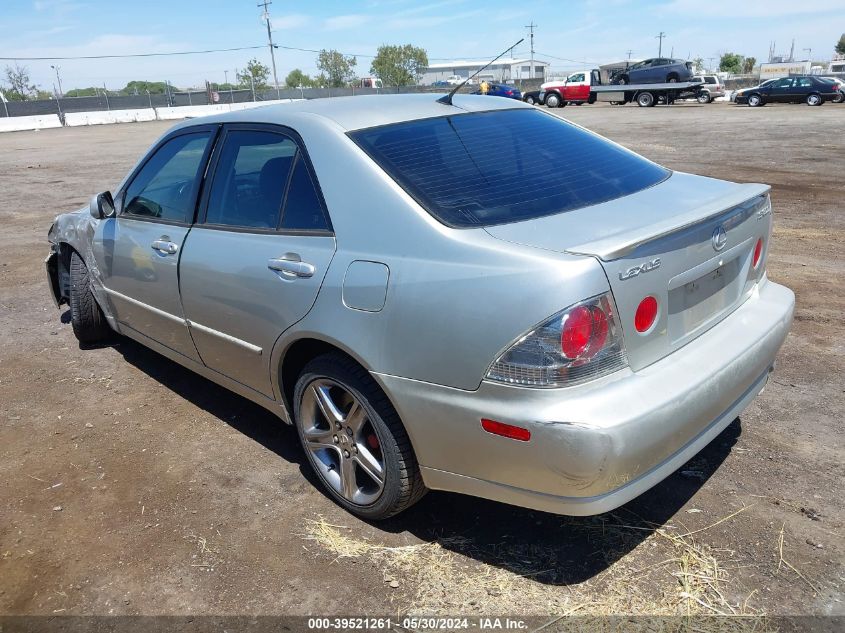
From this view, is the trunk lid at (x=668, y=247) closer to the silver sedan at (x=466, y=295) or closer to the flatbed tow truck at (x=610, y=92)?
the silver sedan at (x=466, y=295)

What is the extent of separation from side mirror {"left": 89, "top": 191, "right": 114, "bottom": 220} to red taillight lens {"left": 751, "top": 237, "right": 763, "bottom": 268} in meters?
3.55

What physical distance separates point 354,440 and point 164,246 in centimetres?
161

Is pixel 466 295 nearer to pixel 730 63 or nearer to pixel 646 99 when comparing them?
A: pixel 646 99

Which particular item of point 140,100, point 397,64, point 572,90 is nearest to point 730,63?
point 397,64

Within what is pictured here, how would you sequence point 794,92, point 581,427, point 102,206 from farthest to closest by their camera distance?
point 794,92, point 102,206, point 581,427

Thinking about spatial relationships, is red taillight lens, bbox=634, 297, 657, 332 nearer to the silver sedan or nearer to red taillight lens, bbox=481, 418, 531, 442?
the silver sedan

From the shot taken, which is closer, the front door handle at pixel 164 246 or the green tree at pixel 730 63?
the front door handle at pixel 164 246

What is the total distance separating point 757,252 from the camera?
286 centimetres

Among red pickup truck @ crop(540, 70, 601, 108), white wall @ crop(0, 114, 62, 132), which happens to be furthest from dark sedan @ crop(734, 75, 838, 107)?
white wall @ crop(0, 114, 62, 132)

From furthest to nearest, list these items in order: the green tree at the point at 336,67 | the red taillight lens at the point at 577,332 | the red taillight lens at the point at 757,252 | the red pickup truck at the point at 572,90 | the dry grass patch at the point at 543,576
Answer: the green tree at the point at 336,67, the red pickup truck at the point at 572,90, the red taillight lens at the point at 757,252, the dry grass patch at the point at 543,576, the red taillight lens at the point at 577,332

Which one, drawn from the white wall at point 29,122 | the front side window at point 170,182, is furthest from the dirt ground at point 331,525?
the white wall at point 29,122

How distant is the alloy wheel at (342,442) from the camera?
270 centimetres

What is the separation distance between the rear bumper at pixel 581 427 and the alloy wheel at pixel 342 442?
0.32 m

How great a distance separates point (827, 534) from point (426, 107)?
247cm
